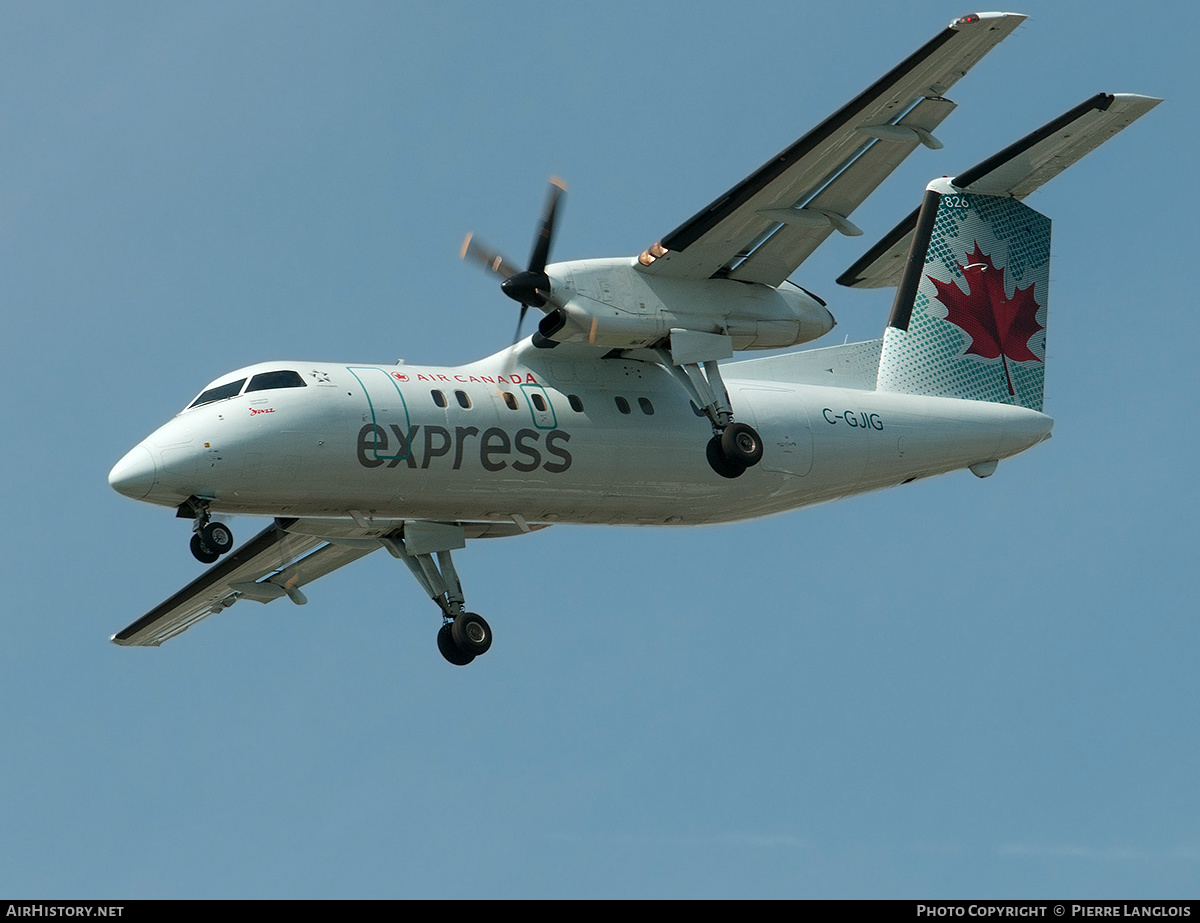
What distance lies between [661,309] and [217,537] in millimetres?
5275

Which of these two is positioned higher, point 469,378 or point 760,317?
point 760,317

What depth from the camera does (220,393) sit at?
1603cm

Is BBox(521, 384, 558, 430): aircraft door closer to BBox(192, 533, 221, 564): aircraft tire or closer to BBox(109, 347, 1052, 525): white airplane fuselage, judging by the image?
BBox(109, 347, 1052, 525): white airplane fuselage

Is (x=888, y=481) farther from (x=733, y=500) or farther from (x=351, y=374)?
(x=351, y=374)

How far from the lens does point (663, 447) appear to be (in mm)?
17641

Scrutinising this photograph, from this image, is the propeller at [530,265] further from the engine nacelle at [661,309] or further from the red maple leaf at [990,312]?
the red maple leaf at [990,312]

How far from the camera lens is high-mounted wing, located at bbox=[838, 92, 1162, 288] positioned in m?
18.1

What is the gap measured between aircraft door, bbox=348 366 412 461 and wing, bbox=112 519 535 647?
2.41 metres

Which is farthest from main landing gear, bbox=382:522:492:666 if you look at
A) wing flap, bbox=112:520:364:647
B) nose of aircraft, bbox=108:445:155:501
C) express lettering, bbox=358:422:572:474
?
nose of aircraft, bbox=108:445:155:501
